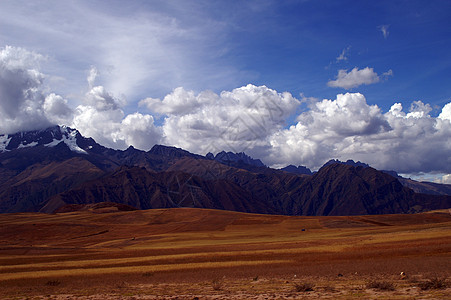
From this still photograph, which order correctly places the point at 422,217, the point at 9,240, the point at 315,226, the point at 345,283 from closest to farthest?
the point at 345,283
the point at 9,240
the point at 315,226
the point at 422,217

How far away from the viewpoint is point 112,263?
142ft

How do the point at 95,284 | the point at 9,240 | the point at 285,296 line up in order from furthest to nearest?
the point at 9,240 → the point at 95,284 → the point at 285,296

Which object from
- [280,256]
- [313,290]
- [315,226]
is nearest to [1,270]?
[280,256]

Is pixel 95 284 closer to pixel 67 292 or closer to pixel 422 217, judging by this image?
pixel 67 292

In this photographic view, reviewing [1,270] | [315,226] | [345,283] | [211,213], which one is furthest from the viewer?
[211,213]

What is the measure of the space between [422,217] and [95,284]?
107677mm

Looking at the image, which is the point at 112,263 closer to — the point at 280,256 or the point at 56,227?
the point at 280,256

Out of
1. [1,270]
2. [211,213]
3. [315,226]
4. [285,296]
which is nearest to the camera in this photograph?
[285,296]

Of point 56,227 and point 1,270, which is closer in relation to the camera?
point 1,270

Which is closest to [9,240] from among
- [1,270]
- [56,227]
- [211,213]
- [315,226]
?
[56,227]

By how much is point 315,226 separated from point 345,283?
72228 millimetres

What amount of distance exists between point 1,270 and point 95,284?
15.4m

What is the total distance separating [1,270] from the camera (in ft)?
130

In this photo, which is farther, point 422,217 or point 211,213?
point 211,213
